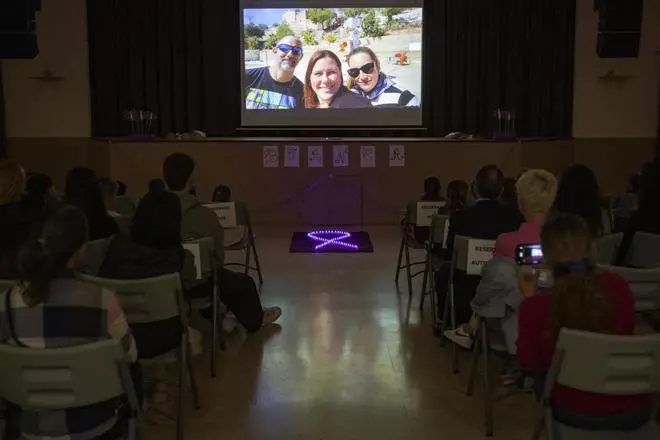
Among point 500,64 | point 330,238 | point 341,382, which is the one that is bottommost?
point 341,382

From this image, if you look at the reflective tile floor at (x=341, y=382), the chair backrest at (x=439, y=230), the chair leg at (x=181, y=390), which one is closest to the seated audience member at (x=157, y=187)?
the chair leg at (x=181, y=390)

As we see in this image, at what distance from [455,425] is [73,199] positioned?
2.24 metres

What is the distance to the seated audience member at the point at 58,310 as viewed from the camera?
239 centimetres

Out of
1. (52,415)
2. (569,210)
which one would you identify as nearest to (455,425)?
(569,210)

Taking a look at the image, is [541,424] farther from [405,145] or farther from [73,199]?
[405,145]

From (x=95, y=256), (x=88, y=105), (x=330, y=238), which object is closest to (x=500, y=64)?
(x=330, y=238)

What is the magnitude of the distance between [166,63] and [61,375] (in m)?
9.13

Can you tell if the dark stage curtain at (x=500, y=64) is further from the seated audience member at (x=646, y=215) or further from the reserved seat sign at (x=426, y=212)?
the seated audience member at (x=646, y=215)

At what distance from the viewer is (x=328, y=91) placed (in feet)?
35.7

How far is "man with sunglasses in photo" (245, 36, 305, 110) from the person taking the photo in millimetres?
10859

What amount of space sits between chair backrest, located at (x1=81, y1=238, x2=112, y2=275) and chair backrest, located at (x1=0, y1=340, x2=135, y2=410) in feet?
4.34

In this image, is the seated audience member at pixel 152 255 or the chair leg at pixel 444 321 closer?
the seated audience member at pixel 152 255

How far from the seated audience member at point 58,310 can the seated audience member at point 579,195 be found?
264 centimetres

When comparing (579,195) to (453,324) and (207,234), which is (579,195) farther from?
(207,234)
